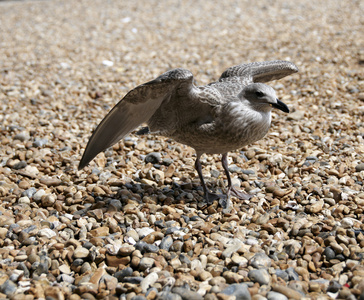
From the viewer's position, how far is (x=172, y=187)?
3971mm

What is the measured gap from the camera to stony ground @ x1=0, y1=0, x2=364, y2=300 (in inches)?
109

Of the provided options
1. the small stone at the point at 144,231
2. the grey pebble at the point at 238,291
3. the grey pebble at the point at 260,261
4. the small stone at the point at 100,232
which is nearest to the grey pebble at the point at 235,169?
the small stone at the point at 144,231

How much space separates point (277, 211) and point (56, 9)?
347 inches

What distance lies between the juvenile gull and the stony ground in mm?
474

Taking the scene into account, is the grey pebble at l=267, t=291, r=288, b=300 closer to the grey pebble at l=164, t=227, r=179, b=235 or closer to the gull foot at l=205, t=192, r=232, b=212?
the grey pebble at l=164, t=227, r=179, b=235

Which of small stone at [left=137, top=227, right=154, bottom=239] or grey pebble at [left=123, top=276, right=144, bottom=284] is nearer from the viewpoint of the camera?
grey pebble at [left=123, top=276, right=144, bottom=284]

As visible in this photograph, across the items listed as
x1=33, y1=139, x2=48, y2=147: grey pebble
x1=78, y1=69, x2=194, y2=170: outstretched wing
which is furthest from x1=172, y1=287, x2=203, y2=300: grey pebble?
x1=33, y1=139, x2=48, y2=147: grey pebble

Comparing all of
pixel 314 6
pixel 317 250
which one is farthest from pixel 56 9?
pixel 317 250

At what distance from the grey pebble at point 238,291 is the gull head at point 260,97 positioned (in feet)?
4.66

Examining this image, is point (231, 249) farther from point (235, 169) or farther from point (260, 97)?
point (235, 169)

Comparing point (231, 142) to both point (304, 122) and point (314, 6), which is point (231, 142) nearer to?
point (304, 122)

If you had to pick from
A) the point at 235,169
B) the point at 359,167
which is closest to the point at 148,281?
the point at 235,169

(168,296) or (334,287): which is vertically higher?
(334,287)

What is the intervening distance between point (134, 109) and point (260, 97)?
104 centimetres
